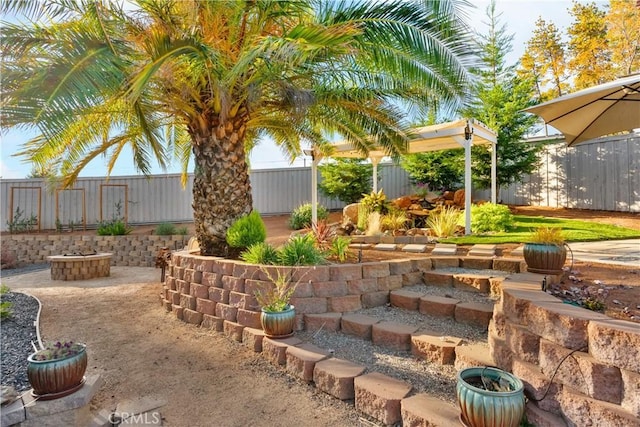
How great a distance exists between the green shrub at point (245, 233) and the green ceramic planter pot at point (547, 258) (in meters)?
3.46

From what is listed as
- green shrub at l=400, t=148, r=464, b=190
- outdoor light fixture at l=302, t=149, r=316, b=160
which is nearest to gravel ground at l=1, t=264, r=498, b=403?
outdoor light fixture at l=302, t=149, r=316, b=160

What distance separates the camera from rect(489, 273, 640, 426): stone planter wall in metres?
1.83

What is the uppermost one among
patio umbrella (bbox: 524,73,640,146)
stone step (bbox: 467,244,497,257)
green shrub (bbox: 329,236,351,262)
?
patio umbrella (bbox: 524,73,640,146)

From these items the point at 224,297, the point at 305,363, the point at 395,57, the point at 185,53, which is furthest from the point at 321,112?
the point at 305,363

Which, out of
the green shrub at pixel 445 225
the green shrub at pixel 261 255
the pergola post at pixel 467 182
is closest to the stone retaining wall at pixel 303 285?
the green shrub at pixel 261 255

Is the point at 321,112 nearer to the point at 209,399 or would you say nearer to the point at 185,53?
the point at 185,53

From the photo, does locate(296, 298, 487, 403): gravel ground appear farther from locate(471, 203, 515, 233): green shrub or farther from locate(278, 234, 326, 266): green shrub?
locate(471, 203, 515, 233): green shrub

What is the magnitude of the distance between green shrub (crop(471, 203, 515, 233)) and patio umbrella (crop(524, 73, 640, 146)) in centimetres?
305

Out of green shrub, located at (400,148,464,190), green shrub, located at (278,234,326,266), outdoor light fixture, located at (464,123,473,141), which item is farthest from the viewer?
green shrub, located at (400,148,464,190)

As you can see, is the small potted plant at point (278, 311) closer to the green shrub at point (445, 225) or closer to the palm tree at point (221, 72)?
the palm tree at point (221, 72)

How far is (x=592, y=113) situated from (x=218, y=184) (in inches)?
206

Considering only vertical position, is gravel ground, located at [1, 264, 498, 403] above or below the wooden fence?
below

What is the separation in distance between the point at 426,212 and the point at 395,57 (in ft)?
19.7

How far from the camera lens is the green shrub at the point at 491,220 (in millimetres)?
7773
